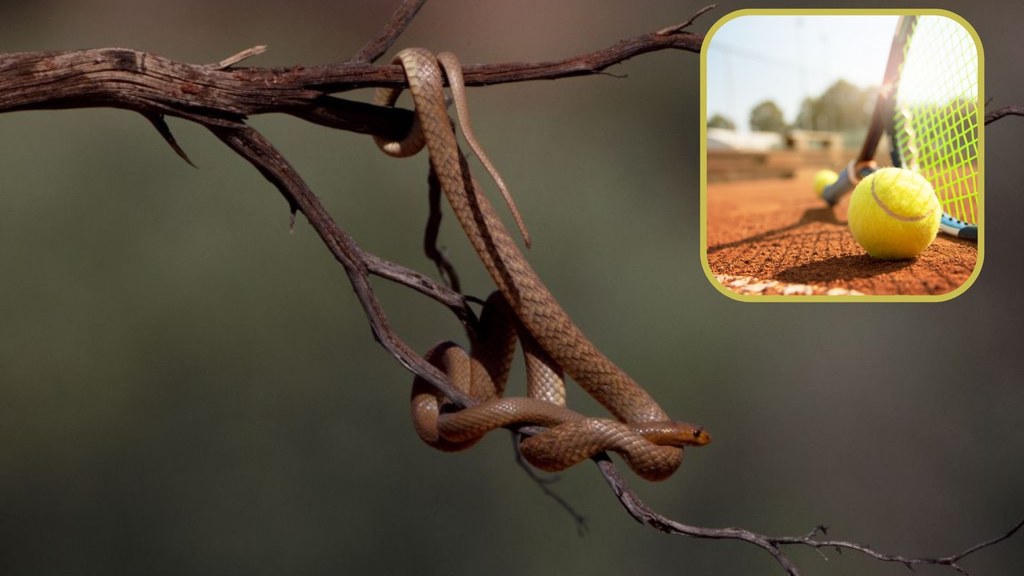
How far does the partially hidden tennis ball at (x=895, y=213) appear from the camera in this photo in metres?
1.43

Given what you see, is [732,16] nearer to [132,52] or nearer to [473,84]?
[473,84]

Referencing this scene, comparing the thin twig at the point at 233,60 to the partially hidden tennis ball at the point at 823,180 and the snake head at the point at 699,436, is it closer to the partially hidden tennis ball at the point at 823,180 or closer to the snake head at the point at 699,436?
the snake head at the point at 699,436

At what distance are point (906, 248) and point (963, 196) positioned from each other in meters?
0.19

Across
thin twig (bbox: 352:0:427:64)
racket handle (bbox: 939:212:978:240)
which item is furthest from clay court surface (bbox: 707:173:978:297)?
thin twig (bbox: 352:0:427:64)

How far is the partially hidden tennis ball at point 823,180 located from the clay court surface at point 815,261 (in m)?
0.05

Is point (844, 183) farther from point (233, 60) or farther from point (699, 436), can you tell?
point (233, 60)

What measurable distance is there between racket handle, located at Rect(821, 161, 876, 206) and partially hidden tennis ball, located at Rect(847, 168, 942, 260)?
0.21 metres

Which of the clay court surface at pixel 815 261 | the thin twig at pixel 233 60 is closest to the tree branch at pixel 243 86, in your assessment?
the thin twig at pixel 233 60

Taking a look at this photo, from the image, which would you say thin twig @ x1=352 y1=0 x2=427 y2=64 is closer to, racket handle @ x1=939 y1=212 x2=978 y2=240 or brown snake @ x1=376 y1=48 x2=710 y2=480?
brown snake @ x1=376 y1=48 x2=710 y2=480

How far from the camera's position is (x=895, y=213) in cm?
144

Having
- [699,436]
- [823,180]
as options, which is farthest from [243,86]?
[823,180]

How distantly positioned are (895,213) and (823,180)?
2.28ft

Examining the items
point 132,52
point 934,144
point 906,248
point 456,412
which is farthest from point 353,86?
point 934,144

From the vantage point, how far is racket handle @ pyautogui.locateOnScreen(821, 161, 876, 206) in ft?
5.69
